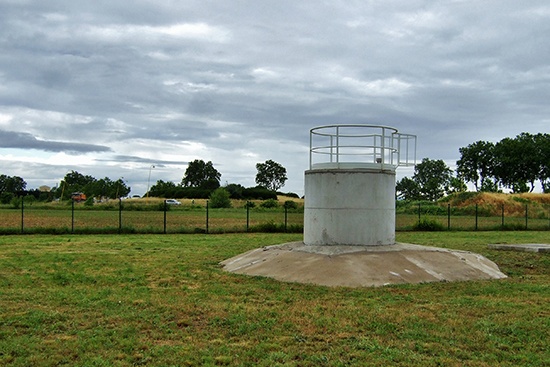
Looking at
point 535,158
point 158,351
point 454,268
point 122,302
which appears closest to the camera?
point 158,351

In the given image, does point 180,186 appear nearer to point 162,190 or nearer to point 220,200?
point 162,190

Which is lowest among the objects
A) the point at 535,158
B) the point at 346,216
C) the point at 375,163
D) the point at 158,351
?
the point at 158,351

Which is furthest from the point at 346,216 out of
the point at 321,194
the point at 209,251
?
the point at 209,251

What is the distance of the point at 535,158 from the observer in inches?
3804

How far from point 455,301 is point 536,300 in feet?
5.08

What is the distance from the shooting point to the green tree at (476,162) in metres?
103

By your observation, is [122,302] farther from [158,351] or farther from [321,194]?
[321,194]

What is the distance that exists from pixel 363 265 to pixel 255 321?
4.89 m

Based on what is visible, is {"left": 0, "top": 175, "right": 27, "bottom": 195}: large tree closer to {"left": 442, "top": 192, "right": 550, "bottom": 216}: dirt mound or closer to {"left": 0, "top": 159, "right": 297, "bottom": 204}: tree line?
{"left": 0, "top": 159, "right": 297, "bottom": 204}: tree line

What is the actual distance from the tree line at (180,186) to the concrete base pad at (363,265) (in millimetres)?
86352

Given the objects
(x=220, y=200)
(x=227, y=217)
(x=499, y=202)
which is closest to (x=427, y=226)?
(x=227, y=217)

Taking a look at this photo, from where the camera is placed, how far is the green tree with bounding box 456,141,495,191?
103125 mm

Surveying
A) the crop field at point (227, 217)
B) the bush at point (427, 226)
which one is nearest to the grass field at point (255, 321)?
the crop field at point (227, 217)

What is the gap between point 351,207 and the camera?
47.1ft
